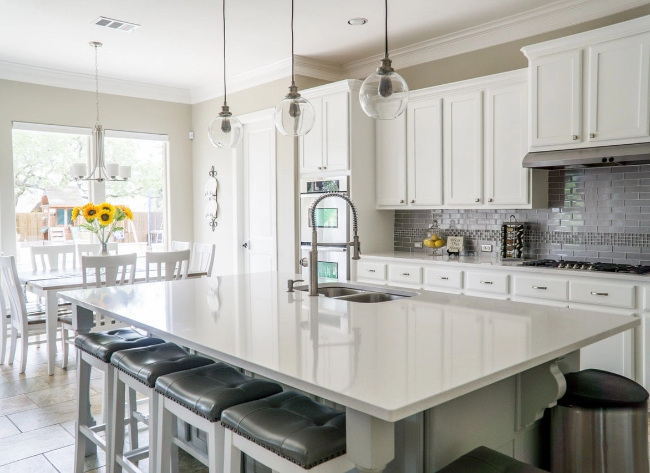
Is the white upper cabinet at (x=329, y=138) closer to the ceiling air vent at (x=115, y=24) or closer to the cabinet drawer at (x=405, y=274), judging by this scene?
the cabinet drawer at (x=405, y=274)

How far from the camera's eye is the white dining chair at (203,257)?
4883mm

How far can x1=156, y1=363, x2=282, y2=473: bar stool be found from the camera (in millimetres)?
1674

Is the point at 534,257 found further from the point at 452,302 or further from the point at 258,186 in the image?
the point at 258,186

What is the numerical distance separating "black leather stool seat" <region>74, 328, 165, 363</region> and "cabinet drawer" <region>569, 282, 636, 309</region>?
2615 millimetres

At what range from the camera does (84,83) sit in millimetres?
5965

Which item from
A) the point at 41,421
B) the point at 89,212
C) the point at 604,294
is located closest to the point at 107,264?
the point at 89,212

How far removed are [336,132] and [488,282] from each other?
6.59 ft

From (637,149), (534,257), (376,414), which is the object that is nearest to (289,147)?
(534,257)

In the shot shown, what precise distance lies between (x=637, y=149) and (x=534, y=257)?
122cm

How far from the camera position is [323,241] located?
5.09 meters

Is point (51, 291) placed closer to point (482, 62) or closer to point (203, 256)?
point (203, 256)

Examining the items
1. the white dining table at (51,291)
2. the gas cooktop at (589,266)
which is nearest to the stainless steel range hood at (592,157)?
the gas cooktop at (589,266)

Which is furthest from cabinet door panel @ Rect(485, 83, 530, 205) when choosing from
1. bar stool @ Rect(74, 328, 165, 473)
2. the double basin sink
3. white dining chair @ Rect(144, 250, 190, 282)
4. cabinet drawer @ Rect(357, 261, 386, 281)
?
bar stool @ Rect(74, 328, 165, 473)

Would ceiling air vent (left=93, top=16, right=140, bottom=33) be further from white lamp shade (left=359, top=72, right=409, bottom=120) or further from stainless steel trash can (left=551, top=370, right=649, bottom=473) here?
stainless steel trash can (left=551, top=370, right=649, bottom=473)
